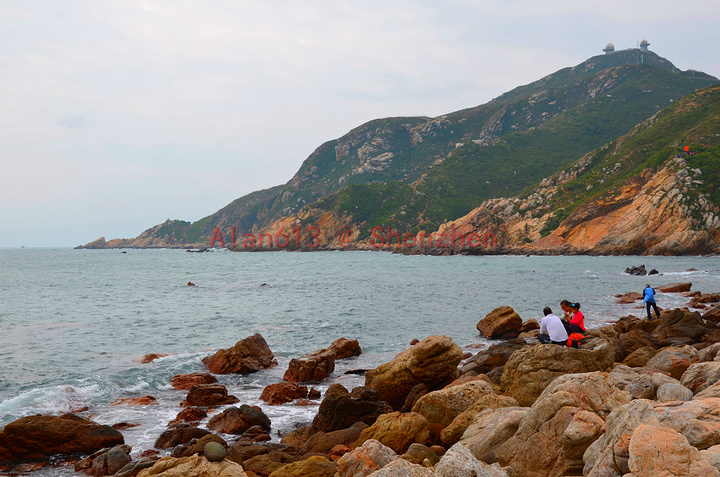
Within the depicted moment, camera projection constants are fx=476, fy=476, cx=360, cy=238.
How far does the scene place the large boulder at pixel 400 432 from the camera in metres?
10.8

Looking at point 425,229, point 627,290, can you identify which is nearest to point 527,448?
point 627,290

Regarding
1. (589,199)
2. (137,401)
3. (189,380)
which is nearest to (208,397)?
(137,401)

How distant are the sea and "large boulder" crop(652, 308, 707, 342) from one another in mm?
7631

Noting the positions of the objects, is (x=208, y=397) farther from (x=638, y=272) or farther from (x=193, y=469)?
(x=638, y=272)

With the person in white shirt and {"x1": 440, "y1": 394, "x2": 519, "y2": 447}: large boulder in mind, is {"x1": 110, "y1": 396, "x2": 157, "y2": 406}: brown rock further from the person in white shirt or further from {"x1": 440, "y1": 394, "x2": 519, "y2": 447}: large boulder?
the person in white shirt

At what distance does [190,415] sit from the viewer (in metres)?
15.3

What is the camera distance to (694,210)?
92500 millimetres

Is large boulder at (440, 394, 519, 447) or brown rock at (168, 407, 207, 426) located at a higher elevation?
large boulder at (440, 394, 519, 447)

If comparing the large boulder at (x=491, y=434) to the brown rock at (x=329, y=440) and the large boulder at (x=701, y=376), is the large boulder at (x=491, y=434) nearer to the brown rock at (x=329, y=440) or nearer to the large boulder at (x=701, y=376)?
the brown rock at (x=329, y=440)

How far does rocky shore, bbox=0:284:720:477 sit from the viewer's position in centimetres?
666

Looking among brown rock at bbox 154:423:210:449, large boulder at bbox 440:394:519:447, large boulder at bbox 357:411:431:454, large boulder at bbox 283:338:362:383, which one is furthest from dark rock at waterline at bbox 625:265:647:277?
brown rock at bbox 154:423:210:449

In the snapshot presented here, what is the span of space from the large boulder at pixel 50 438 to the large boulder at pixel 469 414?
9000mm

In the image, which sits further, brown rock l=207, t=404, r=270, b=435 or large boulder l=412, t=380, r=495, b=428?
brown rock l=207, t=404, r=270, b=435

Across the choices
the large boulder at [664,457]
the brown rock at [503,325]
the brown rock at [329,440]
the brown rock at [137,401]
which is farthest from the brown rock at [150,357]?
the large boulder at [664,457]
